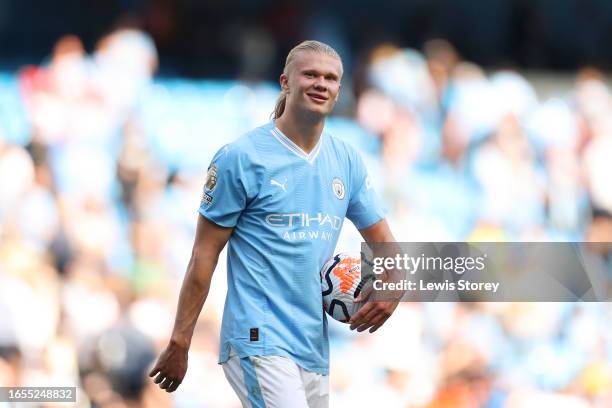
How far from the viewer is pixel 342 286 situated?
173 inches

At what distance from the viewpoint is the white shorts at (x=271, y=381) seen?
4172 mm

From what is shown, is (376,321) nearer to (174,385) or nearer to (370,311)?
(370,311)

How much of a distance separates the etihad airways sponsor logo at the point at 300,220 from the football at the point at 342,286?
14cm

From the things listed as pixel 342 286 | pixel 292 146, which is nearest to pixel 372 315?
pixel 342 286

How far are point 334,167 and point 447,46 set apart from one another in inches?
268

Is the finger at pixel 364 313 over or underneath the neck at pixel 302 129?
underneath

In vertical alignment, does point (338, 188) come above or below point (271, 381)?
above

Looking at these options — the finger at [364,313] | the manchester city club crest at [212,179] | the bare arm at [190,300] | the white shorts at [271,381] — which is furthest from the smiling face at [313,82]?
the white shorts at [271,381]

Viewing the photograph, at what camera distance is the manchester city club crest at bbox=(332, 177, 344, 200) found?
176 inches

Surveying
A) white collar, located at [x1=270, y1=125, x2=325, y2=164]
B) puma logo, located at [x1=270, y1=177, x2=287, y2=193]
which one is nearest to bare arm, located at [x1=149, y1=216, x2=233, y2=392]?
puma logo, located at [x1=270, y1=177, x2=287, y2=193]

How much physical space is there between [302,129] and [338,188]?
27 centimetres

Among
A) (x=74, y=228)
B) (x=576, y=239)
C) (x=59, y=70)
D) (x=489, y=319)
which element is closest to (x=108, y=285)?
(x=74, y=228)

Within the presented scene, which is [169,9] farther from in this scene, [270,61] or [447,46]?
[447,46]

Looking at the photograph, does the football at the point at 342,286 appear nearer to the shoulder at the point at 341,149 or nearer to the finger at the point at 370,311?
the finger at the point at 370,311
